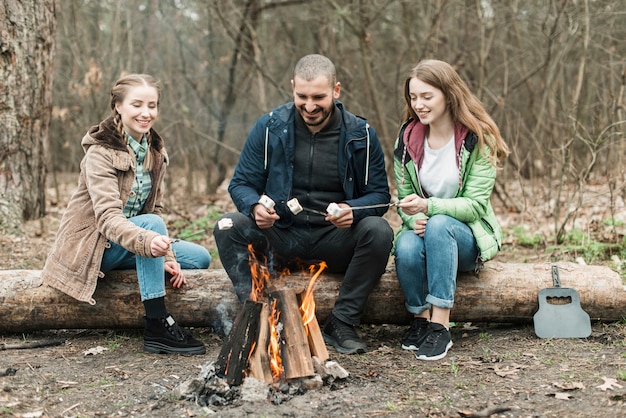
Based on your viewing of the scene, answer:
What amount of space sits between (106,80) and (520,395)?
360 inches

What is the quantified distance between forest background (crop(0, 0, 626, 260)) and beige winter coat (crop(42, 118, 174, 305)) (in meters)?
3.26

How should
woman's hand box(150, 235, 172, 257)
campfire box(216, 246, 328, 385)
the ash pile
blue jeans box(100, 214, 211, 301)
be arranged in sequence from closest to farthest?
the ash pile < campfire box(216, 246, 328, 385) < woman's hand box(150, 235, 172, 257) < blue jeans box(100, 214, 211, 301)

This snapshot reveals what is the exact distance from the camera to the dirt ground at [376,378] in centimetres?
303

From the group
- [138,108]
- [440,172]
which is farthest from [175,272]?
[440,172]

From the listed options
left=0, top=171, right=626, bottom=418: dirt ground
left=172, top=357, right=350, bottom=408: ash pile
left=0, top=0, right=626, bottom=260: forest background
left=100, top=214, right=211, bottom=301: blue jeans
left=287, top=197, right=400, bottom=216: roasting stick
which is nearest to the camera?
left=0, top=171, right=626, bottom=418: dirt ground

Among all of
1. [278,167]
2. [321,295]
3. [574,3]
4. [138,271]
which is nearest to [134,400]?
[138,271]

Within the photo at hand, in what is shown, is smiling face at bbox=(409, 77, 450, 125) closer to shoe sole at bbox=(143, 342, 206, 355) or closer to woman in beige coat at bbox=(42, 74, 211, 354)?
woman in beige coat at bbox=(42, 74, 211, 354)

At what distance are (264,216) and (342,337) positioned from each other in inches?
Result: 34.4

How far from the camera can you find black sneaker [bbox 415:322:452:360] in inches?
148

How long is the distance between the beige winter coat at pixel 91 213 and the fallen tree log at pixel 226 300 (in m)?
0.27

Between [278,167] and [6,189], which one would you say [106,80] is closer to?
[6,189]

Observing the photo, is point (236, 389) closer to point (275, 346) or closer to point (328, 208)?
point (275, 346)

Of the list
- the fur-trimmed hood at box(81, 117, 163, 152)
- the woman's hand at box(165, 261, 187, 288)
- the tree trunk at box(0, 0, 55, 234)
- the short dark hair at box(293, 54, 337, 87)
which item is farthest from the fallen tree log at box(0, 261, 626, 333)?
the tree trunk at box(0, 0, 55, 234)

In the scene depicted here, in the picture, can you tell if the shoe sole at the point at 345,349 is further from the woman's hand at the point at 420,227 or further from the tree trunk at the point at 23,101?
the tree trunk at the point at 23,101
